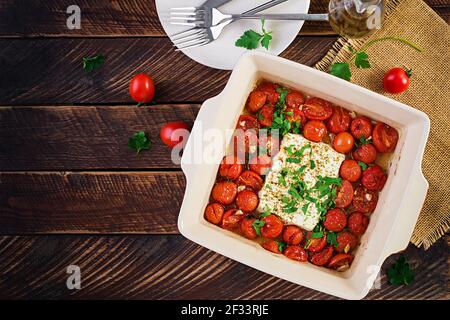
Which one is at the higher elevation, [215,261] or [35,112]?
[35,112]

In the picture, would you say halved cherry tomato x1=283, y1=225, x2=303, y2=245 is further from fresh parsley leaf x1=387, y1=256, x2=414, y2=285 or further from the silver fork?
the silver fork

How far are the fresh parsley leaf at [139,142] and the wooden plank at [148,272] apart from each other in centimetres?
32

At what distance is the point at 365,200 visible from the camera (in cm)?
167

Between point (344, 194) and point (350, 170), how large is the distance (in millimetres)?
79

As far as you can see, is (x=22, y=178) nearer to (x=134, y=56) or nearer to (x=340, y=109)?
(x=134, y=56)

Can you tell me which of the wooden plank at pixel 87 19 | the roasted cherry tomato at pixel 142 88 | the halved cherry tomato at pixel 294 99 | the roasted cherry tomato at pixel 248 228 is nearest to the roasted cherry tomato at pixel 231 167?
the roasted cherry tomato at pixel 248 228

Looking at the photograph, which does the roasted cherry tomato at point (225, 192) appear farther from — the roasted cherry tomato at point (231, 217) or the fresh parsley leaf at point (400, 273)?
the fresh parsley leaf at point (400, 273)

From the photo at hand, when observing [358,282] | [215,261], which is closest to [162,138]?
[215,261]

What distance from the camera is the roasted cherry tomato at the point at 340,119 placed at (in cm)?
166

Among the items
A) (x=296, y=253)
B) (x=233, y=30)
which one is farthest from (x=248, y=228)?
(x=233, y=30)

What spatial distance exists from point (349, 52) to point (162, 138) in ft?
2.28

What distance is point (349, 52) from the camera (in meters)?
1.75

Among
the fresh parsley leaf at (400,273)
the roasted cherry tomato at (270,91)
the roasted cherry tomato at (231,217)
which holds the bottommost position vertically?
the fresh parsley leaf at (400,273)
